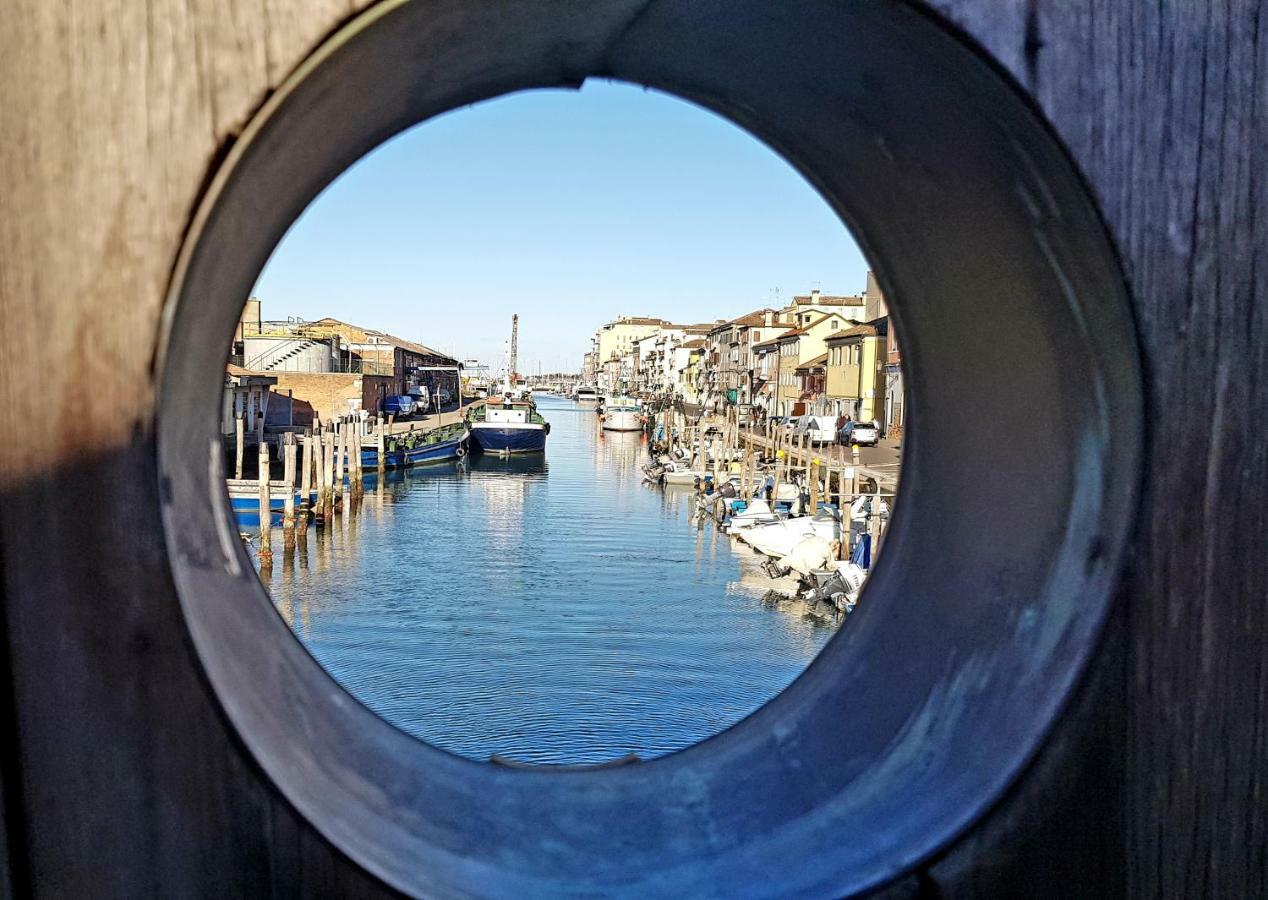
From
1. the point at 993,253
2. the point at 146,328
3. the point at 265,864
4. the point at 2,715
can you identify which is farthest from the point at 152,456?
the point at 993,253

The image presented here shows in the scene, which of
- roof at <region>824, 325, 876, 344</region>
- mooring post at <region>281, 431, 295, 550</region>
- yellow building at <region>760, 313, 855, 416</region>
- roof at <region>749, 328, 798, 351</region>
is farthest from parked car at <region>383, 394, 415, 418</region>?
mooring post at <region>281, 431, 295, 550</region>

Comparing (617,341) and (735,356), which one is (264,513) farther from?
(617,341)

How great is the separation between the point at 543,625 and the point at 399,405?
37.0 m

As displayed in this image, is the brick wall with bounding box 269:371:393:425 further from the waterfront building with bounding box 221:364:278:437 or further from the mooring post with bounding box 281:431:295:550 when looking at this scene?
the mooring post with bounding box 281:431:295:550

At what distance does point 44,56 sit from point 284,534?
24.4m

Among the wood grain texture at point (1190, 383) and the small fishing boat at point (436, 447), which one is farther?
the small fishing boat at point (436, 447)

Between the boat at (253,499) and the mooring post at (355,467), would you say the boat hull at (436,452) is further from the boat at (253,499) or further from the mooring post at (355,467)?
the boat at (253,499)

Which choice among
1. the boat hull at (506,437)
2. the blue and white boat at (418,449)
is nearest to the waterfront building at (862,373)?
the boat hull at (506,437)

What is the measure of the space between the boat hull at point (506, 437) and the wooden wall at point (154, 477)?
143ft

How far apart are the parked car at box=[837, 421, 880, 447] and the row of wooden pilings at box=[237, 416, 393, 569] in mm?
15499

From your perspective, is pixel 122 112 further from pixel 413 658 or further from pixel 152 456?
pixel 413 658

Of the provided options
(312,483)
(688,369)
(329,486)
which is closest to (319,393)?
(312,483)

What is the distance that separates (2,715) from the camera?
920 mm

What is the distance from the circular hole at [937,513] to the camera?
0.96 m
